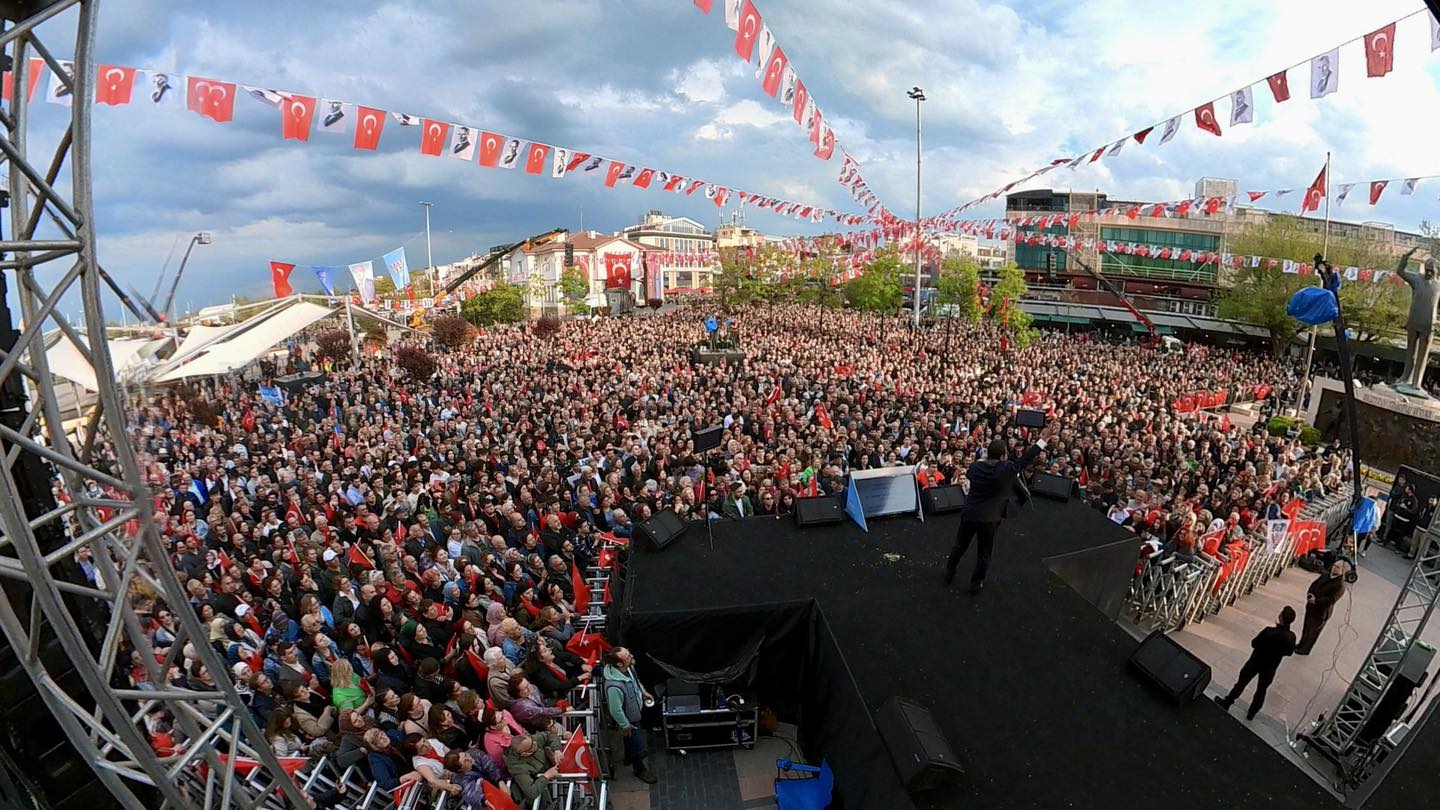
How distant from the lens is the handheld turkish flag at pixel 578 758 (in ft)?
15.7

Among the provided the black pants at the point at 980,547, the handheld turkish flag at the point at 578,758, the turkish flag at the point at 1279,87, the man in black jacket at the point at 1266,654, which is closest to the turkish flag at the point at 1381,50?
the turkish flag at the point at 1279,87

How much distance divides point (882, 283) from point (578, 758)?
135 ft

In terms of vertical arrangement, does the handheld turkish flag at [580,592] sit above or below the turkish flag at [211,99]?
below

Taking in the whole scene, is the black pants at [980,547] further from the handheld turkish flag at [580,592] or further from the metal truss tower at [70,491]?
the metal truss tower at [70,491]

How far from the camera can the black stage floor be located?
160 inches

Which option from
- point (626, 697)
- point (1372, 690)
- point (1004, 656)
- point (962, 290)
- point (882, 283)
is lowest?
point (1372, 690)

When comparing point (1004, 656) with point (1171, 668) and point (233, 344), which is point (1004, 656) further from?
point (233, 344)

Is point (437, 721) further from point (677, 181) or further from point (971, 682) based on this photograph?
point (677, 181)

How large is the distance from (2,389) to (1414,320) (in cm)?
2404

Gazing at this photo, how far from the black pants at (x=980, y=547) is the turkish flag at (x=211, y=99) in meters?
10.5

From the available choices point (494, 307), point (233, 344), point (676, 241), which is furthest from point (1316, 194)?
point (676, 241)

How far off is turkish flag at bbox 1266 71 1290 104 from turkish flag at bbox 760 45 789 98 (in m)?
7.25

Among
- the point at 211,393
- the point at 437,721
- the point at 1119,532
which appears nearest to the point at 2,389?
the point at 437,721

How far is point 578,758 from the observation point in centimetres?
493
